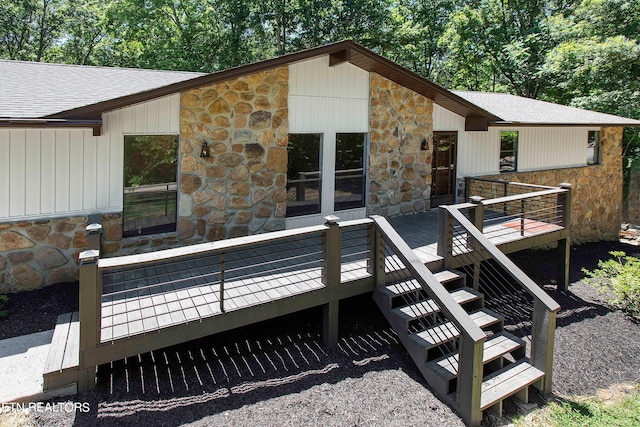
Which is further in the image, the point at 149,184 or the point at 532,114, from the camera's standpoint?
the point at 532,114

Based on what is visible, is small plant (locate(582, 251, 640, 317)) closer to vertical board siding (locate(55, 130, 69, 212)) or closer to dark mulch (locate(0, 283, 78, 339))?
dark mulch (locate(0, 283, 78, 339))

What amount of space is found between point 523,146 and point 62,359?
11.6 meters

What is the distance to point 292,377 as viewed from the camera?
4.93 meters

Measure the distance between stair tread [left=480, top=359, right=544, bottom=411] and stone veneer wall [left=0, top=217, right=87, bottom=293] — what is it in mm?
5567

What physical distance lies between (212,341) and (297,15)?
66.8 ft

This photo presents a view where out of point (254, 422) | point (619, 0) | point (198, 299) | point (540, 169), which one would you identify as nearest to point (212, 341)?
point (198, 299)

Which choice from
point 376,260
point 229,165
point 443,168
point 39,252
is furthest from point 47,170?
point 443,168

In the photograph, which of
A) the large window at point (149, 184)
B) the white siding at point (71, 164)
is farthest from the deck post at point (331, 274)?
the white siding at point (71, 164)

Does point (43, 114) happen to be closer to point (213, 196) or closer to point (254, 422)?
point (213, 196)

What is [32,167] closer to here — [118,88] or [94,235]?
[94,235]

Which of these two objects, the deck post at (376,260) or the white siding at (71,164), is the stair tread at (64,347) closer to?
the white siding at (71,164)

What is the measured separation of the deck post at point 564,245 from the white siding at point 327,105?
154 inches

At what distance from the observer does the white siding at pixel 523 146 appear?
10.7m

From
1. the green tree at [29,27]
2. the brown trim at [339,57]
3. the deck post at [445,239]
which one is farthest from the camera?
the green tree at [29,27]
